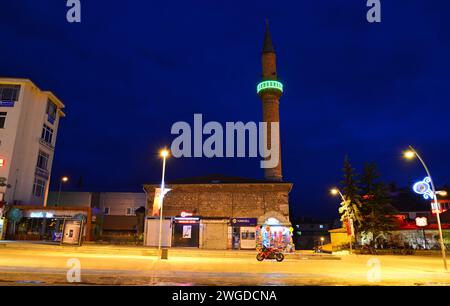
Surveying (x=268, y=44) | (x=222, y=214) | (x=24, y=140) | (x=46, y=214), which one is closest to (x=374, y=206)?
(x=222, y=214)

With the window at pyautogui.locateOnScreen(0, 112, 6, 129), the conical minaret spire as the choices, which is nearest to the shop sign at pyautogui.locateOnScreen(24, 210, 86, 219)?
the window at pyautogui.locateOnScreen(0, 112, 6, 129)

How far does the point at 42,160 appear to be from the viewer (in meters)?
45.6

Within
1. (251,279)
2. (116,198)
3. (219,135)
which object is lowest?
(251,279)

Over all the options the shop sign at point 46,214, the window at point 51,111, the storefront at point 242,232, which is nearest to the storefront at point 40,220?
the shop sign at point 46,214

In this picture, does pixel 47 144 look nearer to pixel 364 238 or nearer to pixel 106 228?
pixel 106 228

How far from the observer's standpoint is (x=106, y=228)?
55062 millimetres

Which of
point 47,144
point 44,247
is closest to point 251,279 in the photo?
point 44,247

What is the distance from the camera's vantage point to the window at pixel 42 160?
1759 inches

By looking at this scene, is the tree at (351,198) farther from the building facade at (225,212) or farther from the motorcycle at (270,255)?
the motorcycle at (270,255)

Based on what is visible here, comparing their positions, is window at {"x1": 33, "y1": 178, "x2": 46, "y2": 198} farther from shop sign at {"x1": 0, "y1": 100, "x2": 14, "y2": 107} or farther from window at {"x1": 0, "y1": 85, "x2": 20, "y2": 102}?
window at {"x1": 0, "y1": 85, "x2": 20, "y2": 102}

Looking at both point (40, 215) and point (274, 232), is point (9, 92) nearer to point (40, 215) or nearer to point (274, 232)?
point (40, 215)

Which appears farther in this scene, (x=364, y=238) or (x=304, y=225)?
(x=304, y=225)

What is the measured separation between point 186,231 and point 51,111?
2797 cm
